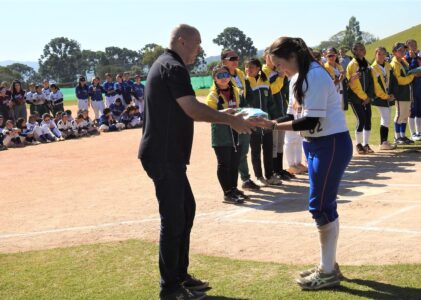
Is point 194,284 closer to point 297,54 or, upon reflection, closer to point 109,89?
point 297,54

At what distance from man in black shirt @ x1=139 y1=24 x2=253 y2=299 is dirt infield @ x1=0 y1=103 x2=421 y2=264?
147 centimetres

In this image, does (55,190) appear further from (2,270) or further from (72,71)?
(72,71)

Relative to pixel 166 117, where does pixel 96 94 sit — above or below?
above

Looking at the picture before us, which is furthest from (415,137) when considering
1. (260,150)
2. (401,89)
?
(260,150)

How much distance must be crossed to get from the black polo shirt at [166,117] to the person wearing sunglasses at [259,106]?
16.3 feet

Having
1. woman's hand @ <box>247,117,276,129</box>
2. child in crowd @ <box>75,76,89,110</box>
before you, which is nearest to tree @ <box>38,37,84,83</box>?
child in crowd @ <box>75,76,89,110</box>

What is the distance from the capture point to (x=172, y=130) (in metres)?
4.54

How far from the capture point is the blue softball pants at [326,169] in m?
4.73

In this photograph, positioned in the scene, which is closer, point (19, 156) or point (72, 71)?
point (19, 156)

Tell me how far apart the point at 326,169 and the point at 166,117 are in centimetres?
144

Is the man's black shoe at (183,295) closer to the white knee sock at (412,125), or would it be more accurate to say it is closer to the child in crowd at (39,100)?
the white knee sock at (412,125)

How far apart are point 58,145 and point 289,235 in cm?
1234

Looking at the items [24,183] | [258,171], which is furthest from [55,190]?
[258,171]

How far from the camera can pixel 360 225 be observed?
6.80 m
